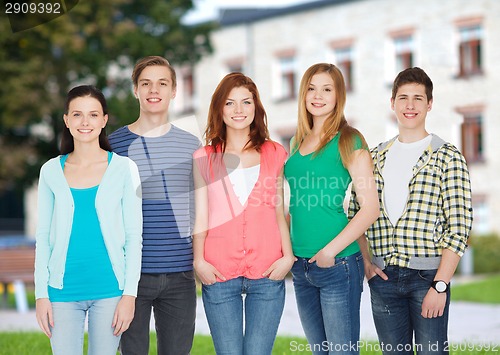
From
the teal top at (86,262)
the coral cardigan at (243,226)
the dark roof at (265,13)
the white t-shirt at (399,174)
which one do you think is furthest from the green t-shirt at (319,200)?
the dark roof at (265,13)

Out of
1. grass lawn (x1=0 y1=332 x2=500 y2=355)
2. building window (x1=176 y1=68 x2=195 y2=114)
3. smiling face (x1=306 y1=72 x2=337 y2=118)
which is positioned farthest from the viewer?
building window (x1=176 y1=68 x2=195 y2=114)

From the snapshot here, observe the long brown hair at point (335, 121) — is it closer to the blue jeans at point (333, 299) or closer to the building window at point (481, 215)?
the blue jeans at point (333, 299)

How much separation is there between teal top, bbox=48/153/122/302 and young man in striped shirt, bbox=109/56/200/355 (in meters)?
0.35

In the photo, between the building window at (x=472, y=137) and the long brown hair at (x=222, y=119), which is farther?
the building window at (x=472, y=137)

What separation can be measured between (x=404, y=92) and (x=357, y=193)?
631 millimetres

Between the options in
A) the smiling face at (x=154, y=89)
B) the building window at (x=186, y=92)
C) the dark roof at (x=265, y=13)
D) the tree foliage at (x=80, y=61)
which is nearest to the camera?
the smiling face at (x=154, y=89)

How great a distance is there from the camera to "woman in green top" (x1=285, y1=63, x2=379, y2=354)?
170 inches

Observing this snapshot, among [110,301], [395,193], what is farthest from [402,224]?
[110,301]

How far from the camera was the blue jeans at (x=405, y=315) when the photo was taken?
14.2 feet

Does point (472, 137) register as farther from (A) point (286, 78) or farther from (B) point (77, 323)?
(B) point (77, 323)

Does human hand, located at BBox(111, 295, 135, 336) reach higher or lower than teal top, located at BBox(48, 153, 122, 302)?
lower

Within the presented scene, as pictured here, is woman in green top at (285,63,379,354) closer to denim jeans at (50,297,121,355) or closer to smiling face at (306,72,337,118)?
smiling face at (306,72,337,118)

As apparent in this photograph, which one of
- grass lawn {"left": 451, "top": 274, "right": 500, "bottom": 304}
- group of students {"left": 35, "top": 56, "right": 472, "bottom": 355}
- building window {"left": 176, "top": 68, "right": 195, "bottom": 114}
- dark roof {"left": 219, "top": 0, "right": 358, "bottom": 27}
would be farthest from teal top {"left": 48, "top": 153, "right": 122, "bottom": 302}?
building window {"left": 176, "top": 68, "right": 195, "bottom": 114}

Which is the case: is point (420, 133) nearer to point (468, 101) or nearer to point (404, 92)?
point (404, 92)
